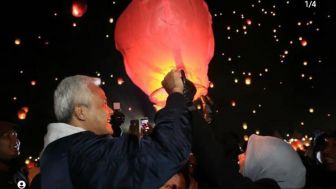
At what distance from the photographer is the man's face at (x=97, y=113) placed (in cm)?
181

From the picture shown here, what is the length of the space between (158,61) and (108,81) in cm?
780

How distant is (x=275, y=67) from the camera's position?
11156 millimetres

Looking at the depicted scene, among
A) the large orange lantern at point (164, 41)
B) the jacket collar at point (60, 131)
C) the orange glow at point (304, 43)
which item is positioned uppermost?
the orange glow at point (304, 43)

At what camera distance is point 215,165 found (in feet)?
6.77

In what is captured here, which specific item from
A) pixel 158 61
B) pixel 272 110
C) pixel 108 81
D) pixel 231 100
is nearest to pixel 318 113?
pixel 272 110

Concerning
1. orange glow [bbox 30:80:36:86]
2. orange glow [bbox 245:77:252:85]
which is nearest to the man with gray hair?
orange glow [bbox 30:80:36:86]

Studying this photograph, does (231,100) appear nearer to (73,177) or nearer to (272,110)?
(272,110)

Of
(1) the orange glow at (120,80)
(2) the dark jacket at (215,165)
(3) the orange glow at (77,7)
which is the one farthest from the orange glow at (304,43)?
(2) the dark jacket at (215,165)

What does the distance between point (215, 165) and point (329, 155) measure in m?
1.65

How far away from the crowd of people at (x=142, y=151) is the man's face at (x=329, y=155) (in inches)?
32.8

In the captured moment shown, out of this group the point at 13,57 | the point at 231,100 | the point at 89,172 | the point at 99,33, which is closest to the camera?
the point at 89,172

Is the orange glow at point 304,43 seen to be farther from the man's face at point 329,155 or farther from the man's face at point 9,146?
the man's face at point 9,146

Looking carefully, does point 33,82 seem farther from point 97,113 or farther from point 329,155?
point 97,113

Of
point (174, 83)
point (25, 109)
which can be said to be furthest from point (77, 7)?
point (174, 83)
